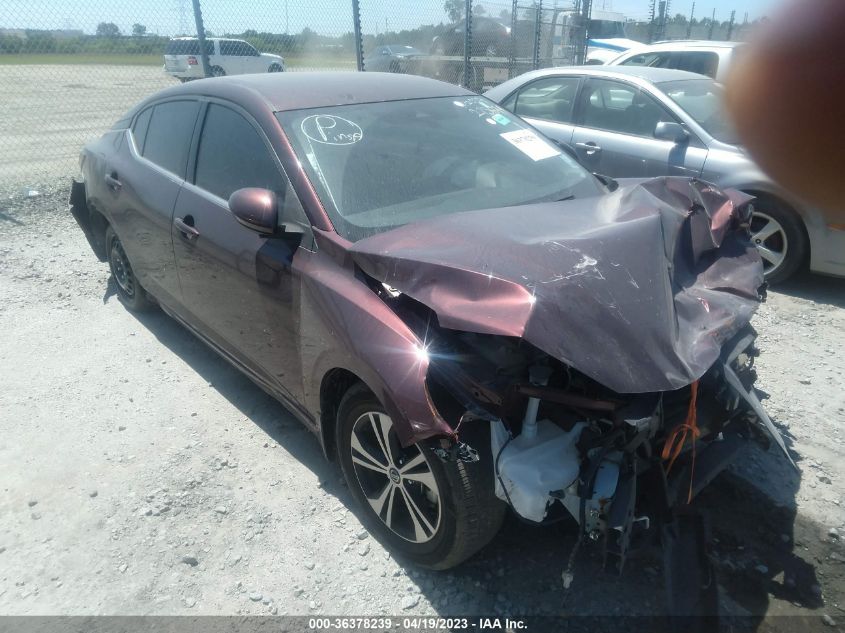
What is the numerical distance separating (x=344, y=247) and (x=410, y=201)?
0.49m

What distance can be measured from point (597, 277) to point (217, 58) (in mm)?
10944

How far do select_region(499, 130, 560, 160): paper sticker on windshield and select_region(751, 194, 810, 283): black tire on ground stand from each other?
7.49 ft

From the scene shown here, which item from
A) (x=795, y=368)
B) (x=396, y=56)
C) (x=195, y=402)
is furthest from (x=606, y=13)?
(x=195, y=402)

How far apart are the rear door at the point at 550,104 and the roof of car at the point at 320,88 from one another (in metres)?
2.64

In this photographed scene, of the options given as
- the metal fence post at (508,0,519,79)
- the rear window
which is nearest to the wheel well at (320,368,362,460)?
the rear window

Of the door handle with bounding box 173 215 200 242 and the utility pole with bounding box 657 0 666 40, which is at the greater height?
the utility pole with bounding box 657 0 666 40

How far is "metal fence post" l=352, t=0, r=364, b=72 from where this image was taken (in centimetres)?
870

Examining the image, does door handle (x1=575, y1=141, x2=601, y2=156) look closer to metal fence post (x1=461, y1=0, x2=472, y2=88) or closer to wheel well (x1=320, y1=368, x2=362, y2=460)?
wheel well (x1=320, y1=368, x2=362, y2=460)

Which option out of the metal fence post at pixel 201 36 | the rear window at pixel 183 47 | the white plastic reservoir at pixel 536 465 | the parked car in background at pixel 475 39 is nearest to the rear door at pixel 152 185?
the white plastic reservoir at pixel 536 465

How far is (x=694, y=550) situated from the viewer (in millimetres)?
2164

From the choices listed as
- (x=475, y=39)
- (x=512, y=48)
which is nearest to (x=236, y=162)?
(x=475, y=39)

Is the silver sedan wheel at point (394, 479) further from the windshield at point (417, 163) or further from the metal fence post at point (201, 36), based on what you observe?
the metal fence post at point (201, 36)

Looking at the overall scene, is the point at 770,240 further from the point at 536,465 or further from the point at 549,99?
the point at 536,465

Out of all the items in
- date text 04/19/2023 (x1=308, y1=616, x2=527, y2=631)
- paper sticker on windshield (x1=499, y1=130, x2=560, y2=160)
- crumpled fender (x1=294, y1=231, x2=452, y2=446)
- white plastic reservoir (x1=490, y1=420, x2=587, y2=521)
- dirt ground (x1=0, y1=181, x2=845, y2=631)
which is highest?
paper sticker on windshield (x1=499, y1=130, x2=560, y2=160)
